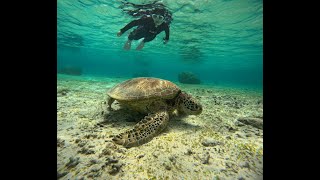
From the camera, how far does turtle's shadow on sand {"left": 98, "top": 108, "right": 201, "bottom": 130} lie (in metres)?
3.76

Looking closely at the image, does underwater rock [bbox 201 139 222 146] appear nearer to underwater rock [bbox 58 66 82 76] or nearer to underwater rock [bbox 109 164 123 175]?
underwater rock [bbox 109 164 123 175]

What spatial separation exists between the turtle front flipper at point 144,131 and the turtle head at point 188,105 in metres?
0.62

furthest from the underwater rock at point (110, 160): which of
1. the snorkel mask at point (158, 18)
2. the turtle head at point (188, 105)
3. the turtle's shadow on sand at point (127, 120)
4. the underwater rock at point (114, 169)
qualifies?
the snorkel mask at point (158, 18)

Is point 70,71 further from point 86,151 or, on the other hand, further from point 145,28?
point 86,151

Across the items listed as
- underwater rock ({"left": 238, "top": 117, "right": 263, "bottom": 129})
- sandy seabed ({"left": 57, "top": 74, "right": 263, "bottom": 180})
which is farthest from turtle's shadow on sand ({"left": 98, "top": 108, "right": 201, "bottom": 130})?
underwater rock ({"left": 238, "top": 117, "right": 263, "bottom": 129})

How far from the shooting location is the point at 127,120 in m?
4.05

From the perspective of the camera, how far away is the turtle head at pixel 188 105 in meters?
3.80

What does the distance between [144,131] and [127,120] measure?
122 centimetres

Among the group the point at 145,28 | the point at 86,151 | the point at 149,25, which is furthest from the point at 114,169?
the point at 145,28
